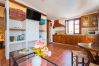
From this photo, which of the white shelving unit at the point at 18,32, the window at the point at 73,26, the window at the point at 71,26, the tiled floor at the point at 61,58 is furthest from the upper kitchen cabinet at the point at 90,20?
the white shelving unit at the point at 18,32

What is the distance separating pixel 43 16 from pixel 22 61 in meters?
5.94

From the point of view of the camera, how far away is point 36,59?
192 cm

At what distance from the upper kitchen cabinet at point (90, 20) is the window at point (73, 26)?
80 cm

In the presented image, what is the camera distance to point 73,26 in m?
9.31

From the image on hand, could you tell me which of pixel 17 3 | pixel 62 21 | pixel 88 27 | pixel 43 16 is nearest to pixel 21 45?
pixel 17 3

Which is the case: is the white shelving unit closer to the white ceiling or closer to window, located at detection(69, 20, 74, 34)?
the white ceiling

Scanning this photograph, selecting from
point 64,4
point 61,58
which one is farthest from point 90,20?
point 61,58

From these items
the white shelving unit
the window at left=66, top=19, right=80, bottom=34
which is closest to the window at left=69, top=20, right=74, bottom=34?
the window at left=66, top=19, right=80, bottom=34

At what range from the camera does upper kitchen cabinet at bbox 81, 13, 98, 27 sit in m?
7.29

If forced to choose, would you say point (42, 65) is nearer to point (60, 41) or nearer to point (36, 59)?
point (36, 59)

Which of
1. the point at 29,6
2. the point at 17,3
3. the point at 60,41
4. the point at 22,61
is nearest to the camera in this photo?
the point at 22,61

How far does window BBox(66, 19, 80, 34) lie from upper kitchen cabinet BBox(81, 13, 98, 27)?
80 centimetres

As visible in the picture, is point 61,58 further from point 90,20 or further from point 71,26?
point 71,26

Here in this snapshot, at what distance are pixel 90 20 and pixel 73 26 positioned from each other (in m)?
1.96
